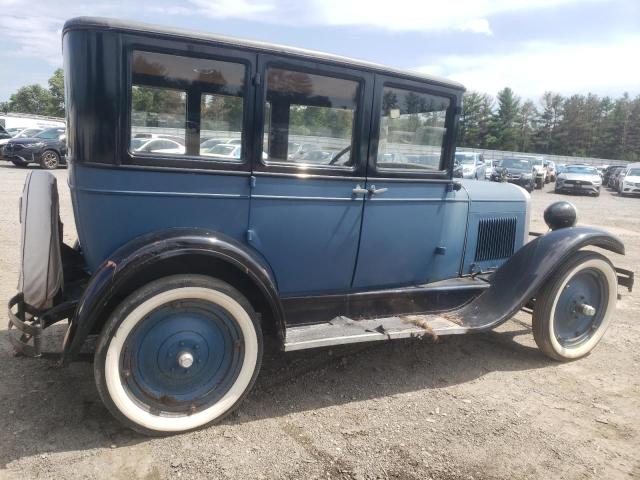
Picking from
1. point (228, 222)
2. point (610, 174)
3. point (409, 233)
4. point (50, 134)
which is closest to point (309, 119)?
point (228, 222)

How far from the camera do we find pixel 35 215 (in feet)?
9.22

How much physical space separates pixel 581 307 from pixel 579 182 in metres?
19.5

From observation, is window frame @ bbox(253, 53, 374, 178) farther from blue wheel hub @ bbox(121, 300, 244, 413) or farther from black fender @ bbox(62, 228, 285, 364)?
blue wheel hub @ bbox(121, 300, 244, 413)

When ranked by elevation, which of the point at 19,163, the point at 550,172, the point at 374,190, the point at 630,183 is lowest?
the point at 19,163

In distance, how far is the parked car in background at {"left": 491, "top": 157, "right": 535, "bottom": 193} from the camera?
20047 millimetres

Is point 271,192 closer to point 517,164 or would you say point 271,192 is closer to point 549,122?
point 517,164

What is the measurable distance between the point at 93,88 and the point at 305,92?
118 cm

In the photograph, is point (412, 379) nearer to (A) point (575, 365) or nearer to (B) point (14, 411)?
(A) point (575, 365)

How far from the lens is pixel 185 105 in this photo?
2.79 meters

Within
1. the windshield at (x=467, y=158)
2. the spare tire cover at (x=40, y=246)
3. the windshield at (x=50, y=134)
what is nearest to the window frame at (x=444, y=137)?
the spare tire cover at (x=40, y=246)

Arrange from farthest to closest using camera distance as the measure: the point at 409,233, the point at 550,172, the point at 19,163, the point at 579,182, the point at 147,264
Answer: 1. the point at 550,172
2. the point at 579,182
3. the point at 19,163
4. the point at 409,233
5. the point at 147,264

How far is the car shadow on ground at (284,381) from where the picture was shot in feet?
8.54

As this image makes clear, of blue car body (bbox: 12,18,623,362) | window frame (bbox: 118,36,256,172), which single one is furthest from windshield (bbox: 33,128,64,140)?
window frame (bbox: 118,36,256,172)

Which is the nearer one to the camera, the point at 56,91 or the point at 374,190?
the point at 374,190
